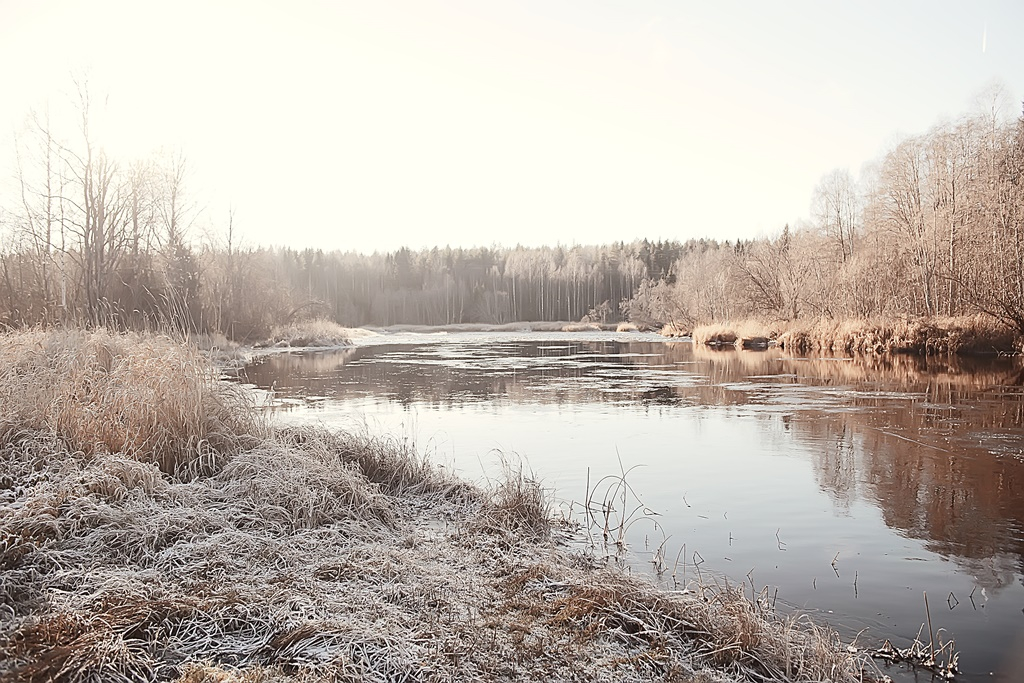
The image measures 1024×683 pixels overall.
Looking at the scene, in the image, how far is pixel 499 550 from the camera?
5.37 metres

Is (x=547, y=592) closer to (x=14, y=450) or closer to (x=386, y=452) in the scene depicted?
(x=386, y=452)

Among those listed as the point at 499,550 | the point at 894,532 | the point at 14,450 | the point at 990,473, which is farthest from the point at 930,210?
the point at 14,450

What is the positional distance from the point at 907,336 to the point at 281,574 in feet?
93.8

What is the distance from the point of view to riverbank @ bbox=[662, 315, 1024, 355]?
25708 millimetres

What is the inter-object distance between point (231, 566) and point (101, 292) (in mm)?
22958

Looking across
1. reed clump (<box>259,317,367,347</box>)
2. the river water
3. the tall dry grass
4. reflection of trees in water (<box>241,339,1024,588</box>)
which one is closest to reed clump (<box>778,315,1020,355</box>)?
reflection of trees in water (<box>241,339,1024,588</box>)

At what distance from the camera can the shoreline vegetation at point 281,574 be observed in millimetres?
3504

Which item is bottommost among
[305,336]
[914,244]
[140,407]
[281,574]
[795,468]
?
[795,468]

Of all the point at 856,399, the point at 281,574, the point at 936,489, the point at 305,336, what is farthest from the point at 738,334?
A: the point at 281,574

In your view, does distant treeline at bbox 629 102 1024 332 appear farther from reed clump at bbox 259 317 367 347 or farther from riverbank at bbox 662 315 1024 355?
reed clump at bbox 259 317 367 347

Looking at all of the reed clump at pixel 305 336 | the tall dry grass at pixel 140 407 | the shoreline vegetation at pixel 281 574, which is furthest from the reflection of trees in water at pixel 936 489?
the reed clump at pixel 305 336

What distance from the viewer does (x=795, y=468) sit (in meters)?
8.74

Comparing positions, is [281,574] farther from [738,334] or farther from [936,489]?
[738,334]

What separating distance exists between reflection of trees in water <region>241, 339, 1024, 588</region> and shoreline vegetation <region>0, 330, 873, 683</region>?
9.91ft
